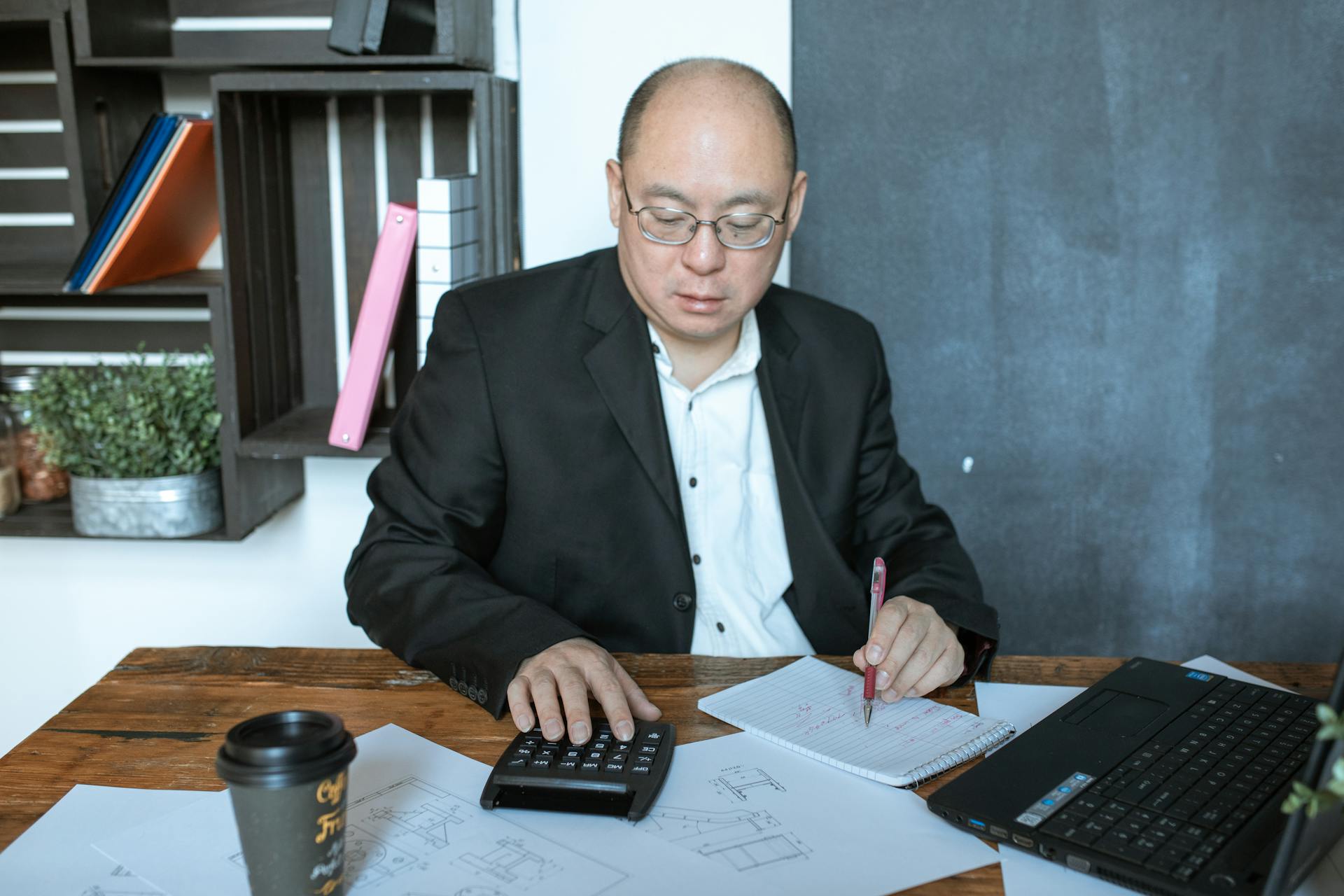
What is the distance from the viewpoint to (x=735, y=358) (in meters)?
1.67

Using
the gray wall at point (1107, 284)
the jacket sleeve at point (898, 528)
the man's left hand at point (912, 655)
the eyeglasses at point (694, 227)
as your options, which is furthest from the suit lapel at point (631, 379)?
the gray wall at point (1107, 284)

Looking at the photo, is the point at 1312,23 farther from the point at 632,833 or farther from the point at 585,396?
the point at 632,833

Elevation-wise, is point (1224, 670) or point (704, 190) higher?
point (704, 190)

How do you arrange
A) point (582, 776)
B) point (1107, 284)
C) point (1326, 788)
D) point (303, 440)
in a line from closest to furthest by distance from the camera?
point (1326, 788)
point (582, 776)
point (303, 440)
point (1107, 284)

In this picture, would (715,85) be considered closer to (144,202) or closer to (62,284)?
(144,202)

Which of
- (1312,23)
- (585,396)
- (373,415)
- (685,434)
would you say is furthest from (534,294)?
(1312,23)

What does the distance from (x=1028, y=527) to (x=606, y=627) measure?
106 centimetres

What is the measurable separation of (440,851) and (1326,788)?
607 millimetres

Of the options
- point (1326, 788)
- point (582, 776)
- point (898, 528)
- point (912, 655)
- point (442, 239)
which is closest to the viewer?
point (1326, 788)

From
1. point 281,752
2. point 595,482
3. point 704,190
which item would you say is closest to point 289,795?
point 281,752

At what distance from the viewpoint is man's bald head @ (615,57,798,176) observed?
1471 mm

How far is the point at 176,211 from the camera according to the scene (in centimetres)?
204

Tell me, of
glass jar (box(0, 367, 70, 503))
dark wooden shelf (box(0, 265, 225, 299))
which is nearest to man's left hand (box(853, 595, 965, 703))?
dark wooden shelf (box(0, 265, 225, 299))

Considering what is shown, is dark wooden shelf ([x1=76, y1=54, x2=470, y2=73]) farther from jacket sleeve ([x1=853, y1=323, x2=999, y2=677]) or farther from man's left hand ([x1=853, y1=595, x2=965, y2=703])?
man's left hand ([x1=853, y1=595, x2=965, y2=703])
